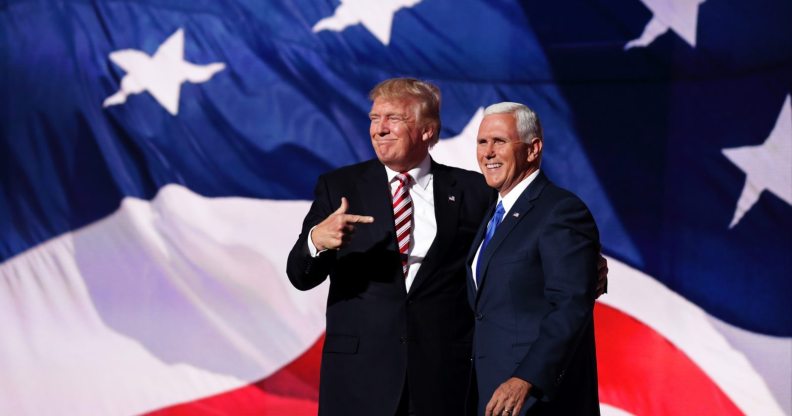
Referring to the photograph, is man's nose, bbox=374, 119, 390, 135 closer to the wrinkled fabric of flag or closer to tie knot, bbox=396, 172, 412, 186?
tie knot, bbox=396, 172, 412, 186

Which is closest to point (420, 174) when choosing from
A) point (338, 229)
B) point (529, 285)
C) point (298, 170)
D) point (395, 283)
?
point (395, 283)

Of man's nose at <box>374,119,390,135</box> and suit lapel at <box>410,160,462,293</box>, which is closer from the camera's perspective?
suit lapel at <box>410,160,462,293</box>

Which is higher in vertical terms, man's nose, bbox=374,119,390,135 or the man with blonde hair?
man's nose, bbox=374,119,390,135

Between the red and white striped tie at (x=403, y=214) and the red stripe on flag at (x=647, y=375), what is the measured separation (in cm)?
163

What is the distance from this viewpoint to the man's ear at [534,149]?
83.7 inches

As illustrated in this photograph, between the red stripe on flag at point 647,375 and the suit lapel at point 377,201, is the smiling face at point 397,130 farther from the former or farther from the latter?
the red stripe on flag at point 647,375

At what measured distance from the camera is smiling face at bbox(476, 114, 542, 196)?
2.10 meters

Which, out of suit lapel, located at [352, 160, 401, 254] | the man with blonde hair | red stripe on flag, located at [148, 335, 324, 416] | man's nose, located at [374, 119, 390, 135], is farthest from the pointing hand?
red stripe on flag, located at [148, 335, 324, 416]

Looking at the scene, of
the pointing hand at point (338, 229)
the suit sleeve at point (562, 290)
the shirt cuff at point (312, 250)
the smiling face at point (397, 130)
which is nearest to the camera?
the suit sleeve at point (562, 290)

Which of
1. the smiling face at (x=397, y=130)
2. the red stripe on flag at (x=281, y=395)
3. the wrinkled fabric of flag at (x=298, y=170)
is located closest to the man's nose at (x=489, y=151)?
the smiling face at (x=397, y=130)

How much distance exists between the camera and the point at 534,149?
2.13 m

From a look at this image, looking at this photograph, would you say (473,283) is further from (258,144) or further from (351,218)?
(258,144)

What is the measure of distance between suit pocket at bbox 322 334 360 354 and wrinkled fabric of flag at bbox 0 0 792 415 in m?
1.59

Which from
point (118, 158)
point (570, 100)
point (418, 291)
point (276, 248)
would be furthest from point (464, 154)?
point (418, 291)
